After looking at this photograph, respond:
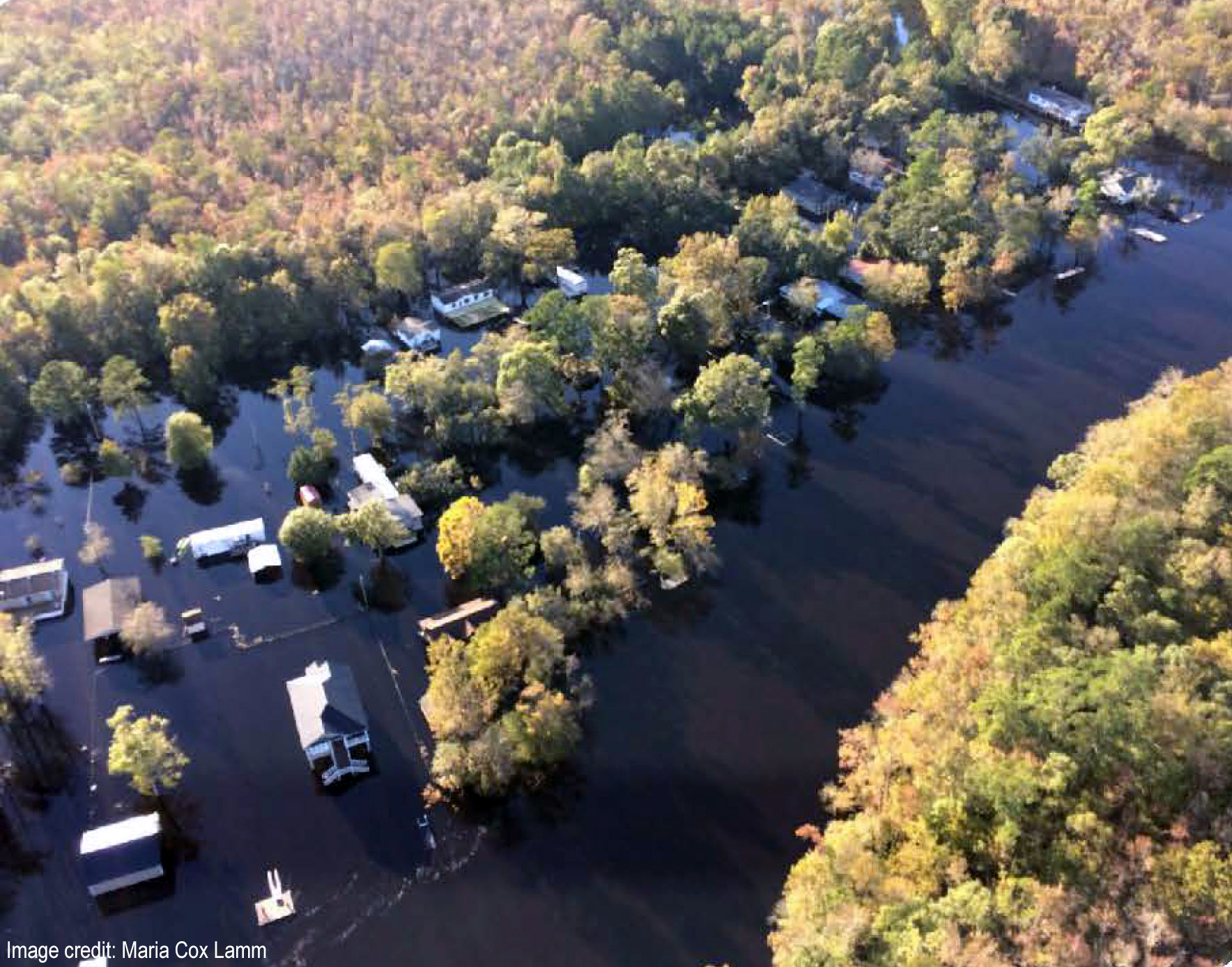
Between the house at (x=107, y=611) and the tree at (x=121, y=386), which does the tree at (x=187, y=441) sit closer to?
Result: the tree at (x=121, y=386)

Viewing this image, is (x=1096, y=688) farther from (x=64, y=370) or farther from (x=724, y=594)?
(x=64, y=370)

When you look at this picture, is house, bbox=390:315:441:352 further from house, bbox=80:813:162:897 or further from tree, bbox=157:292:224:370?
house, bbox=80:813:162:897

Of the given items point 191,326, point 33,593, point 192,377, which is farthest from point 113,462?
point 191,326

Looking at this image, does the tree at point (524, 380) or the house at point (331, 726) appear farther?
the tree at point (524, 380)

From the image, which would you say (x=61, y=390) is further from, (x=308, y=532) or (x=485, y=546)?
(x=485, y=546)

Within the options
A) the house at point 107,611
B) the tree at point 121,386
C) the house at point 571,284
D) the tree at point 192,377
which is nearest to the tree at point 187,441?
the tree at point 121,386

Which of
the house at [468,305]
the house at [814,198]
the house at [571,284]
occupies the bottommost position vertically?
the house at [468,305]
